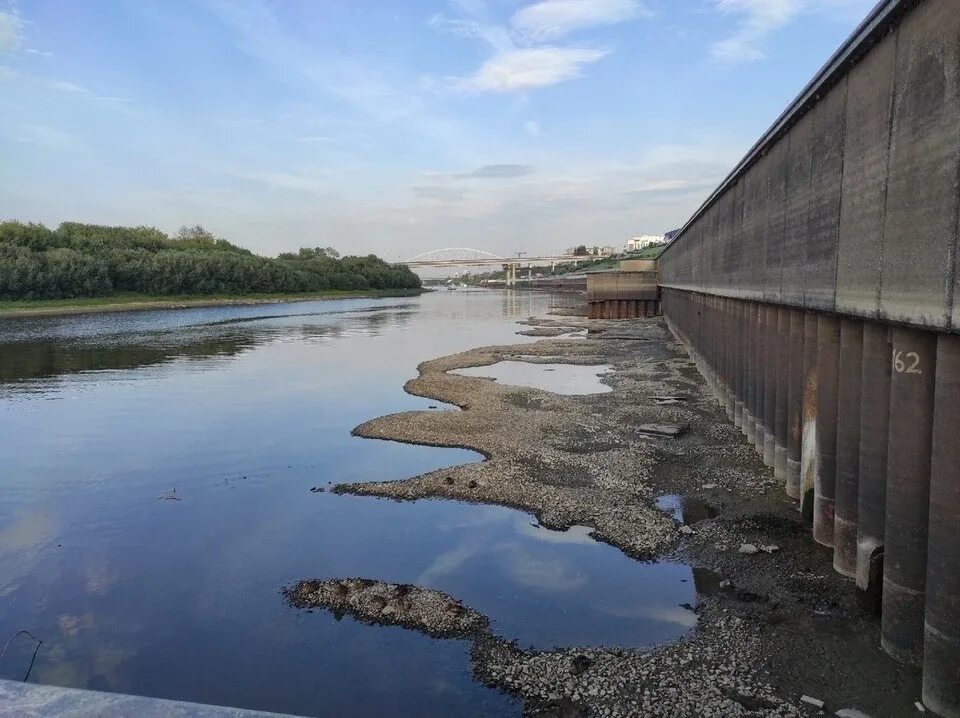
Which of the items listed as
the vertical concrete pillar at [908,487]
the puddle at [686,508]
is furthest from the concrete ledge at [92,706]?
the puddle at [686,508]

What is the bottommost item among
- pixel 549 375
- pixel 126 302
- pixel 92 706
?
pixel 549 375

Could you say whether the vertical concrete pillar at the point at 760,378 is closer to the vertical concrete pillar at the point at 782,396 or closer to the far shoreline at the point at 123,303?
the vertical concrete pillar at the point at 782,396

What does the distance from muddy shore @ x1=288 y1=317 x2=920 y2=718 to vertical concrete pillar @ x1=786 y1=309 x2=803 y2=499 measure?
0.49 metres

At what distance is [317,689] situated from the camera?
952 centimetres

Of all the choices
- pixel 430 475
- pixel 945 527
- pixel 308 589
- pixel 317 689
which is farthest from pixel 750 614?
pixel 430 475

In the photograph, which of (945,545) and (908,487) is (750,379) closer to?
(908,487)

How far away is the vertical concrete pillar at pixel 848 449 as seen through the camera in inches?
437

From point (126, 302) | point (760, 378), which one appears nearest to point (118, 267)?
point (126, 302)

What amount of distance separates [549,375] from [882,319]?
2709cm

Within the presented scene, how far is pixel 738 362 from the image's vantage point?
77.0 feet

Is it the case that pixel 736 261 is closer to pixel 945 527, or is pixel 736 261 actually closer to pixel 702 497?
pixel 702 497

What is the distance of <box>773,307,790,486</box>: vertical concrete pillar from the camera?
1648 centimetres

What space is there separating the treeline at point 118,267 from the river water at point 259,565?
281ft

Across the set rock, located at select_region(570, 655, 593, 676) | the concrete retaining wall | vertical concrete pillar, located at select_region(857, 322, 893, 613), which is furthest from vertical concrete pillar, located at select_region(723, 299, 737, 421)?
rock, located at select_region(570, 655, 593, 676)
